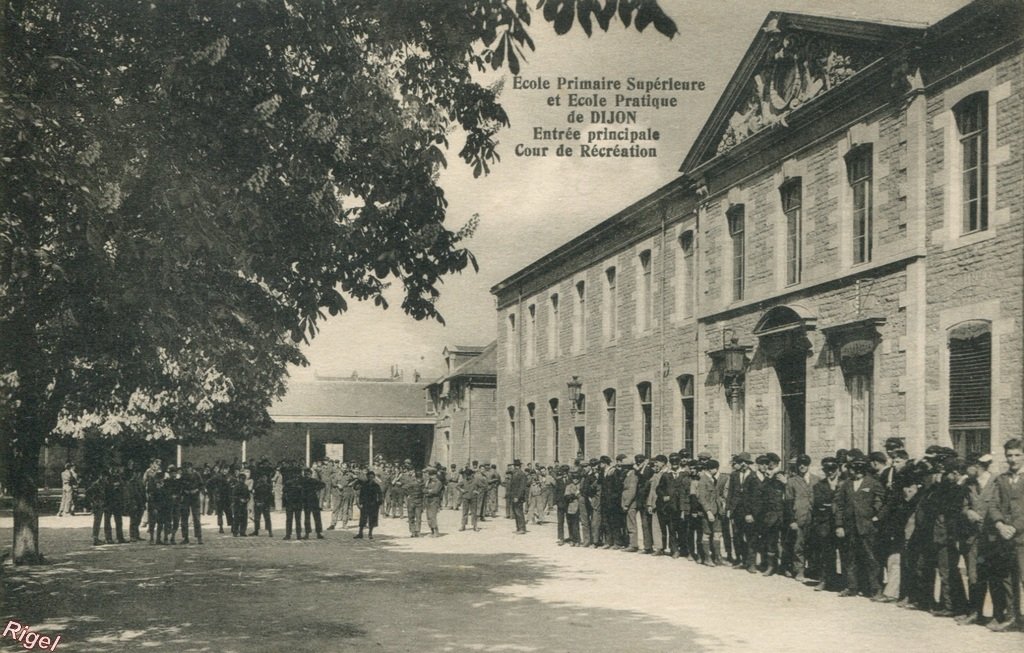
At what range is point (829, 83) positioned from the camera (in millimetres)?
17094

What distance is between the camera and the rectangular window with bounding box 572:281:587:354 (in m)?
30.0

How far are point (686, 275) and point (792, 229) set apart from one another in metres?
4.98

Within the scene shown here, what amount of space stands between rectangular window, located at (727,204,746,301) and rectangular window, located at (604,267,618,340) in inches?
269

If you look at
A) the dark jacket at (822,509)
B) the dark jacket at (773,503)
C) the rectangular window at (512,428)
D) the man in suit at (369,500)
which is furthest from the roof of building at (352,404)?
the dark jacket at (822,509)

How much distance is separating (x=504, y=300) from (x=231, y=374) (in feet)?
41.4

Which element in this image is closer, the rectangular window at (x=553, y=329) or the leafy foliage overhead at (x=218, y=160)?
the leafy foliage overhead at (x=218, y=160)

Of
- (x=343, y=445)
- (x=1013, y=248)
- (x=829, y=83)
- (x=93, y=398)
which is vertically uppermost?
(x=829, y=83)

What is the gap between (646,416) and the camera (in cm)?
2567

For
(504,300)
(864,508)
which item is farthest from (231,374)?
(864,508)

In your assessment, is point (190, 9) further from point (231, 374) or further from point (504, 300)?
point (504, 300)

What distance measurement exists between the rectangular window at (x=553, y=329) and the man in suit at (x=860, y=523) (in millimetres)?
19987

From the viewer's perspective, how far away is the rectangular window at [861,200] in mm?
16406

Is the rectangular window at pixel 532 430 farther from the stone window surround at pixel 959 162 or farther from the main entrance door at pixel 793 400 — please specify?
the stone window surround at pixel 959 162

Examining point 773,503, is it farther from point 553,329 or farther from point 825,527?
point 553,329
